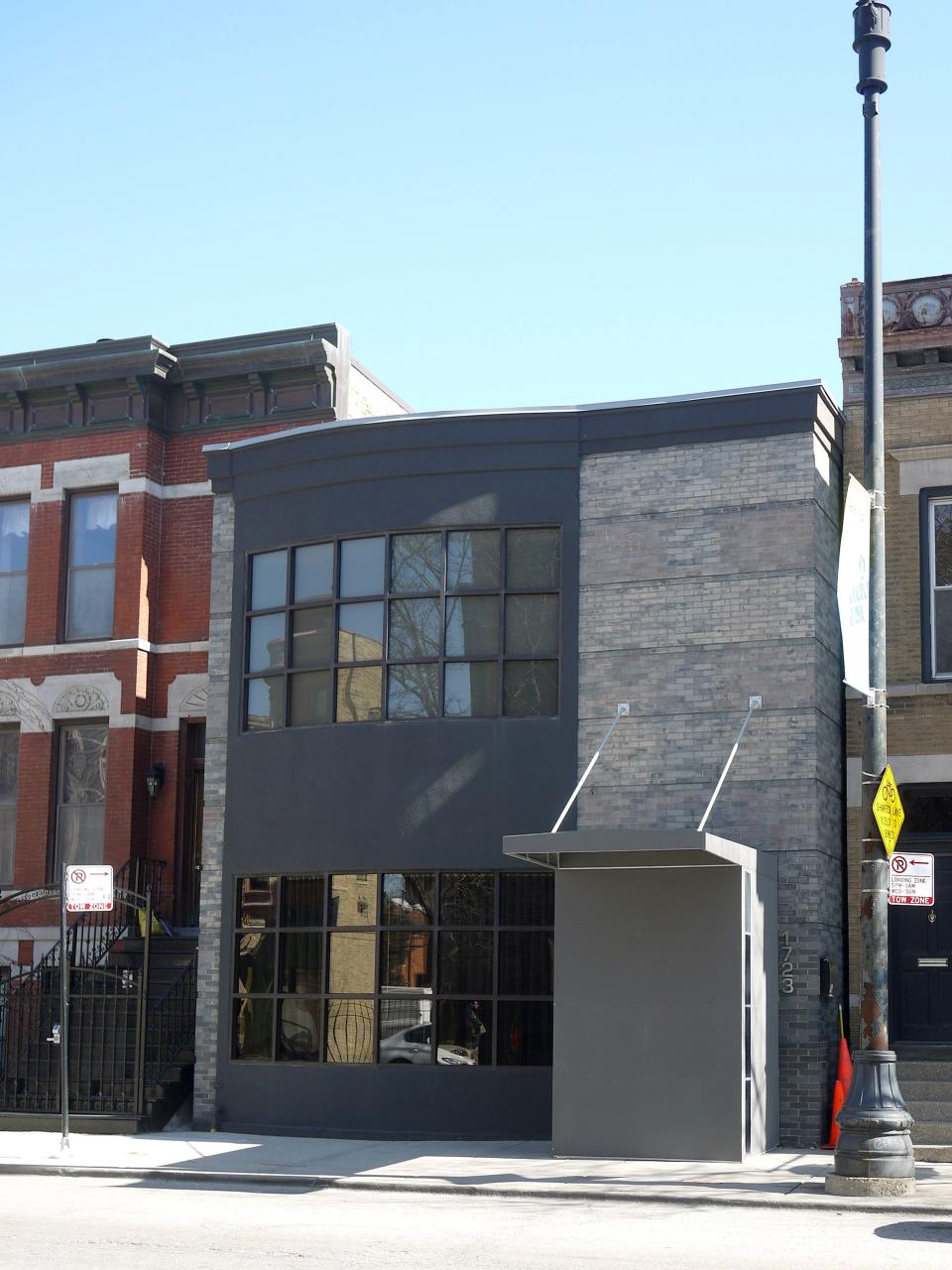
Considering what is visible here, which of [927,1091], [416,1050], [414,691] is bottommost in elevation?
[927,1091]

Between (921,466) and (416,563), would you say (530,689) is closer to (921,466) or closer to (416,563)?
(416,563)

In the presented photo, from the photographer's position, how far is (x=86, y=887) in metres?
17.1

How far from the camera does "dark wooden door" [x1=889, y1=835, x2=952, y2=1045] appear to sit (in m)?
17.1

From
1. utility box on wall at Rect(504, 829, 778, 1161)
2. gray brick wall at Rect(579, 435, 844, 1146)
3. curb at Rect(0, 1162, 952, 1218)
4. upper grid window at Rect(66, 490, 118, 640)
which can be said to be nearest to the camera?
curb at Rect(0, 1162, 952, 1218)

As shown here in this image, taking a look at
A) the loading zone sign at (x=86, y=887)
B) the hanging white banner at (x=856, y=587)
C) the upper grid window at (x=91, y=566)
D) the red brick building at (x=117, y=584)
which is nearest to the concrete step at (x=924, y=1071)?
the hanging white banner at (x=856, y=587)

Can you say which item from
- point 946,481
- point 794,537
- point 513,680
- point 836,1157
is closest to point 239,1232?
point 836,1157

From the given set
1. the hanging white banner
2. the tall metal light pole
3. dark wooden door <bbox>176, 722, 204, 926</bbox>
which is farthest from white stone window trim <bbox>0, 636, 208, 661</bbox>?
the hanging white banner

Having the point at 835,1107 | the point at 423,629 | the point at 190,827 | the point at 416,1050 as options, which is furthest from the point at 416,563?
the point at 835,1107

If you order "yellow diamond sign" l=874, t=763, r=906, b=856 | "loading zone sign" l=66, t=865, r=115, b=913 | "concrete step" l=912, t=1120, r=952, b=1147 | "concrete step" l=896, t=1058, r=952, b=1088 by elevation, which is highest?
"yellow diamond sign" l=874, t=763, r=906, b=856

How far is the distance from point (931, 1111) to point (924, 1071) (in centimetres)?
67

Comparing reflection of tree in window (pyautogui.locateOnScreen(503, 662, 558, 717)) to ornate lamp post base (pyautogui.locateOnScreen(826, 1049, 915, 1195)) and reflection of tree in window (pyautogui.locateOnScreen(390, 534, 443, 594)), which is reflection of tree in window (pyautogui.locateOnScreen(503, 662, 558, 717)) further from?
ornate lamp post base (pyautogui.locateOnScreen(826, 1049, 915, 1195))

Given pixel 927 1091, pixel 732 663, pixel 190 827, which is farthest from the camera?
pixel 190 827

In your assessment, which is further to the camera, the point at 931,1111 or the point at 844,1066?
the point at 844,1066

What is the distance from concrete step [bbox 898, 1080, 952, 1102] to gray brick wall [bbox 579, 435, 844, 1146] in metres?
0.79
